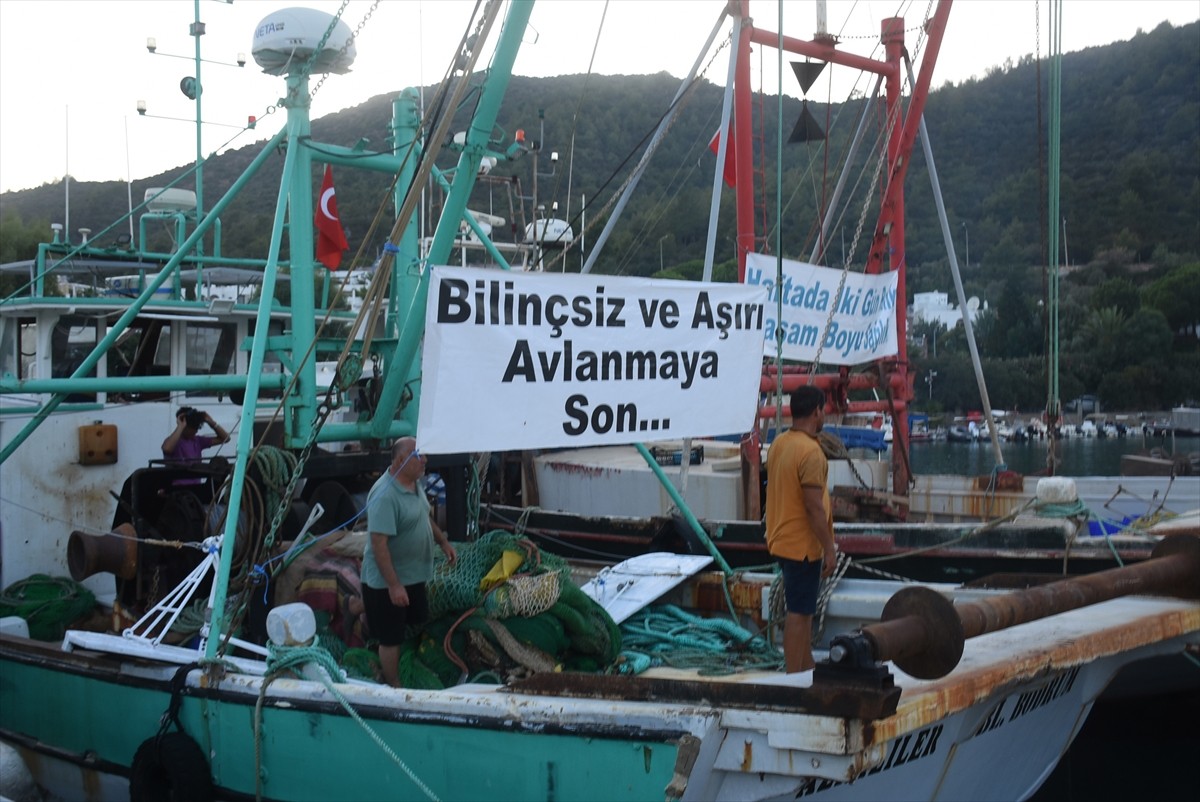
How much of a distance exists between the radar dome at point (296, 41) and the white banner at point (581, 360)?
257cm

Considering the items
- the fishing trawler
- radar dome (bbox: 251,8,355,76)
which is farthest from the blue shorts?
radar dome (bbox: 251,8,355,76)

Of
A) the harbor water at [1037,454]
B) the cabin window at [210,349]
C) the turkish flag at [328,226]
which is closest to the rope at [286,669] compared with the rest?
the turkish flag at [328,226]

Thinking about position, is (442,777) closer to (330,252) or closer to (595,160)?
(330,252)

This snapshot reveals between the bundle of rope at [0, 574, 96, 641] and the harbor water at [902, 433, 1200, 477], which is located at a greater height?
the bundle of rope at [0, 574, 96, 641]

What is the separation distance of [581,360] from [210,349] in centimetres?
466

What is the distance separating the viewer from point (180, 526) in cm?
703

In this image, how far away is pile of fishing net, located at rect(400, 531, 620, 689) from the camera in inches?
226

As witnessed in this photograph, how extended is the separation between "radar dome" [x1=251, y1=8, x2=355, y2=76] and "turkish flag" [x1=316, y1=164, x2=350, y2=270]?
68 centimetres

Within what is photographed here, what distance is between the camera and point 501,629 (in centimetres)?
580

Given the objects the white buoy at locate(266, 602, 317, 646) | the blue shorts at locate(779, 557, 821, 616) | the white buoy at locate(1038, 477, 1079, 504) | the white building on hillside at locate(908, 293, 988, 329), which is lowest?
the white buoy at locate(266, 602, 317, 646)

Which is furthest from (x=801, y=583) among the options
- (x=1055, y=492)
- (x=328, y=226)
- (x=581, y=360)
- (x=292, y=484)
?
(x=328, y=226)

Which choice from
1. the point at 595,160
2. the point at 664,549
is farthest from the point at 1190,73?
the point at 664,549

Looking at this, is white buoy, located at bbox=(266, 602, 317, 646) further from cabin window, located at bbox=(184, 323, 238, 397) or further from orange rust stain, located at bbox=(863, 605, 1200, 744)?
cabin window, located at bbox=(184, 323, 238, 397)

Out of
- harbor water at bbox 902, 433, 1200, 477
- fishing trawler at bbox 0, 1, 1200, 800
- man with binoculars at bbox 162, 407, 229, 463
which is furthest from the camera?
harbor water at bbox 902, 433, 1200, 477
